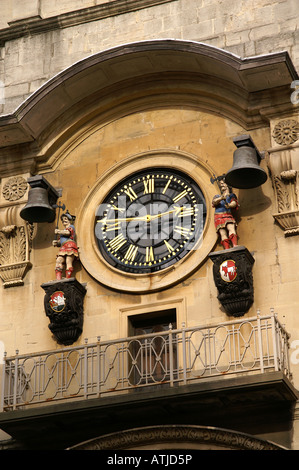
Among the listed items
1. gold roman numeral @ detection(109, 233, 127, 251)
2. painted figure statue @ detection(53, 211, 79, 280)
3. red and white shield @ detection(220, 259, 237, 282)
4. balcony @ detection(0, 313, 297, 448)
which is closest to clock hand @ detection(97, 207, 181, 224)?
gold roman numeral @ detection(109, 233, 127, 251)

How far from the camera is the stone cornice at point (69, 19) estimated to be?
18.8 m

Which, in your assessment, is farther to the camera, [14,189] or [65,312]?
[14,189]

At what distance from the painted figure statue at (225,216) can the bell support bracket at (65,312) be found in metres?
2.35

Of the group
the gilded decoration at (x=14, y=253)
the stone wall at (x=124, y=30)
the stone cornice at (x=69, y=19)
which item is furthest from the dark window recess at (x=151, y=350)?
the stone cornice at (x=69, y=19)

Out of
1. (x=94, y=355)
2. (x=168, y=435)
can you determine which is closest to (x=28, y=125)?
(x=94, y=355)

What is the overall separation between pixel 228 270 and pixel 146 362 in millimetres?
1903

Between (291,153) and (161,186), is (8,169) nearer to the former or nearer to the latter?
(161,186)

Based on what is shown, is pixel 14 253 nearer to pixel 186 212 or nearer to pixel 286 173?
pixel 186 212

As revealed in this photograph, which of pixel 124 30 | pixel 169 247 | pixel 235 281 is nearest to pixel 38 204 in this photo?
pixel 169 247

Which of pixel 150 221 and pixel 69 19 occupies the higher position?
pixel 69 19

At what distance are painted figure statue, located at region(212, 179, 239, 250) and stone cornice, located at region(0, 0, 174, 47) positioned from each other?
12.6 ft

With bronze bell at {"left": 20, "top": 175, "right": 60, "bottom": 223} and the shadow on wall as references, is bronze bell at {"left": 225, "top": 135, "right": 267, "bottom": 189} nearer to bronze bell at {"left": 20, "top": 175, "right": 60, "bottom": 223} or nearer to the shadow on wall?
the shadow on wall

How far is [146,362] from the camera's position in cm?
1527

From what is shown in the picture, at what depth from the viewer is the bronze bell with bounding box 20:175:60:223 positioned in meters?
17.4
